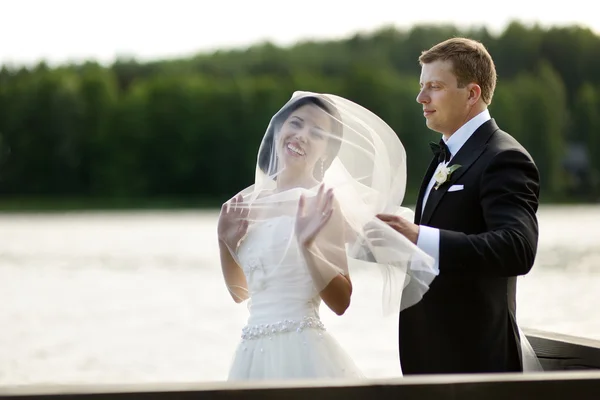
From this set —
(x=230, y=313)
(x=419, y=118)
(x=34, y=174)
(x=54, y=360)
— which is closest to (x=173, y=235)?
(x=230, y=313)

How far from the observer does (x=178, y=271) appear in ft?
70.5

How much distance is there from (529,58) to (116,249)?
73.8 metres

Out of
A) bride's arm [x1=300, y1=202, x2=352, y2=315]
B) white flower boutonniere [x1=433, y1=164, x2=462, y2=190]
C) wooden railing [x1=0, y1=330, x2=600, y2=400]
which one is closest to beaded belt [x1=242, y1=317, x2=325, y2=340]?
bride's arm [x1=300, y1=202, x2=352, y2=315]

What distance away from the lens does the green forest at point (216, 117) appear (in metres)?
83.7

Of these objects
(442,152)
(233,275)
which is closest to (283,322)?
(233,275)

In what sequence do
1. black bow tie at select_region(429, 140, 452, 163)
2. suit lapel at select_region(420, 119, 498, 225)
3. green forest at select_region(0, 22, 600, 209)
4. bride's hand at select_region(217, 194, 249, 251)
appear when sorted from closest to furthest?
suit lapel at select_region(420, 119, 498, 225)
black bow tie at select_region(429, 140, 452, 163)
bride's hand at select_region(217, 194, 249, 251)
green forest at select_region(0, 22, 600, 209)

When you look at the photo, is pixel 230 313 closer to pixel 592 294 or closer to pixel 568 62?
pixel 592 294

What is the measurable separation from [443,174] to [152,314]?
11.7 metres

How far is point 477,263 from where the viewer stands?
2.95 meters

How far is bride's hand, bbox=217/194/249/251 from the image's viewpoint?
356cm

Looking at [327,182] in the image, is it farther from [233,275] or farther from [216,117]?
[216,117]

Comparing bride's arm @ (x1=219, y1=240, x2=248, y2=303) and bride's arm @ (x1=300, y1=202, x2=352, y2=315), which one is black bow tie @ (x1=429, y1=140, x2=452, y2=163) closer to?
bride's arm @ (x1=300, y1=202, x2=352, y2=315)

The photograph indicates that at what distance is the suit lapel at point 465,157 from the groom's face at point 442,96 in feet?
0.28

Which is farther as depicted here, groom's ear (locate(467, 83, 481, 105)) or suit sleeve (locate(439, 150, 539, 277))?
groom's ear (locate(467, 83, 481, 105))
